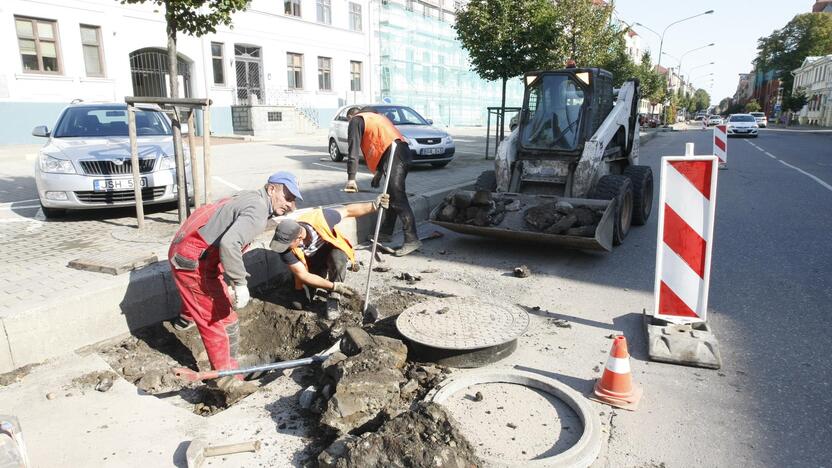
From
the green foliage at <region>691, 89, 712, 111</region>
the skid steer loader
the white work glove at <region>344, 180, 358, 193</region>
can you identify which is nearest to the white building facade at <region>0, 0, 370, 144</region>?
the white work glove at <region>344, 180, 358, 193</region>

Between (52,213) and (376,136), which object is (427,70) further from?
(376,136)

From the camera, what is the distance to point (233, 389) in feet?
10.5

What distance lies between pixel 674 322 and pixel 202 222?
11.1 feet

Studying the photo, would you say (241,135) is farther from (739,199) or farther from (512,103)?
(512,103)

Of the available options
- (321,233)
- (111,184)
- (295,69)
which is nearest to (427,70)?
(295,69)

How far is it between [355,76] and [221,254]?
30.8 m

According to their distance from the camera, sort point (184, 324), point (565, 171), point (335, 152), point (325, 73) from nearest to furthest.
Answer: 1. point (184, 324)
2. point (565, 171)
3. point (335, 152)
4. point (325, 73)

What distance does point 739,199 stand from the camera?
9.43 metres

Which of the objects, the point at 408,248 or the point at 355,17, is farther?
the point at 355,17

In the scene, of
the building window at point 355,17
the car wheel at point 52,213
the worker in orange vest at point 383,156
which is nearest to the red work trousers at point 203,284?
the worker in orange vest at point 383,156

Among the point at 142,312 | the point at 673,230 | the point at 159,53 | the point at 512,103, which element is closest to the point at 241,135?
the point at 159,53

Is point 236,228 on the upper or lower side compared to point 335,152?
lower

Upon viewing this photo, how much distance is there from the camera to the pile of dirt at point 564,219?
5.59 m

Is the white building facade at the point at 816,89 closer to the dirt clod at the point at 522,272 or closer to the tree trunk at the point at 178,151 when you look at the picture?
the dirt clod at the point at 522,272
